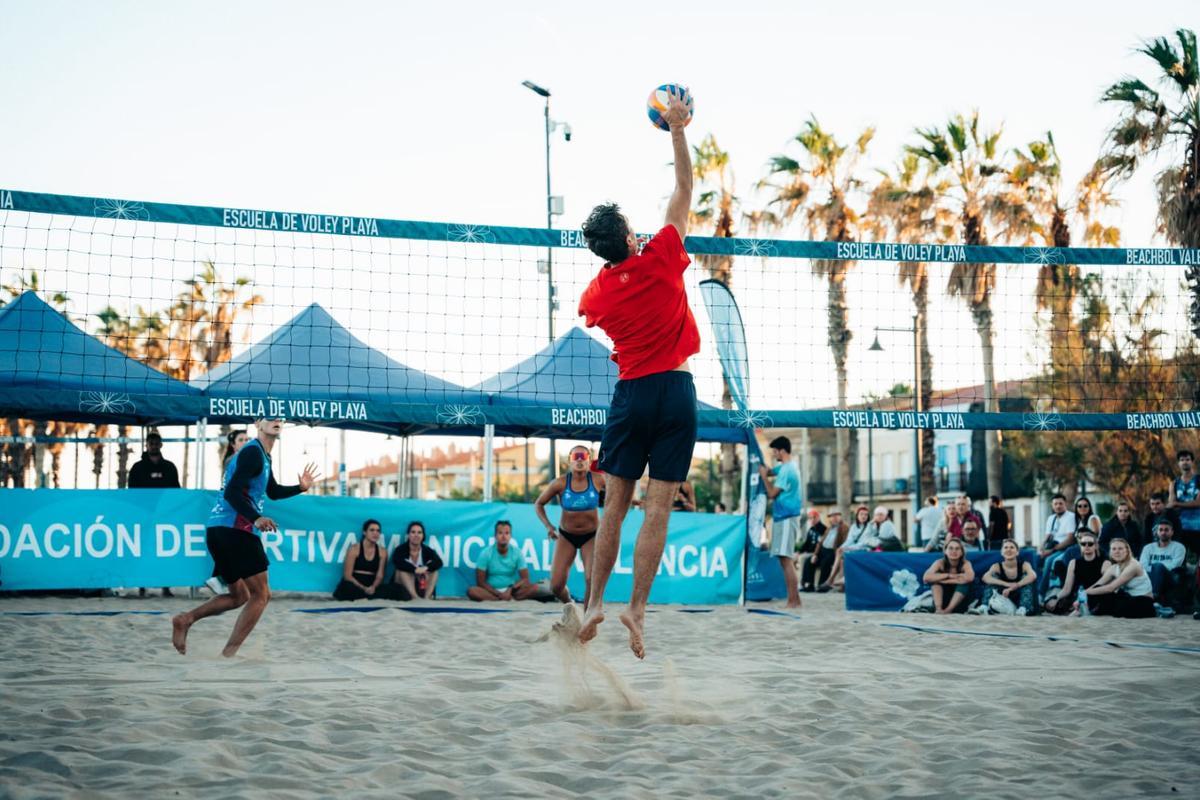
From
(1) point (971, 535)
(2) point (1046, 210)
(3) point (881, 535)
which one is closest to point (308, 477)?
(1) point (971, 535)

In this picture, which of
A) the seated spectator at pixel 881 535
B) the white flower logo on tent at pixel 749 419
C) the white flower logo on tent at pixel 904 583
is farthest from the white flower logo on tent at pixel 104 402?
the seated spectator at pixel 881 535

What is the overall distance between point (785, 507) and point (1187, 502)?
3654mm

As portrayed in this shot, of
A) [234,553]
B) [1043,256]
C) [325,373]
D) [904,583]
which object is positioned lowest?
[904,583]

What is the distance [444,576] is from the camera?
11062 mm

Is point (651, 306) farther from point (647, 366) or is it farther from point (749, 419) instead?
point (749, 419)

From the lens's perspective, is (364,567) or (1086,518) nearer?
(364,567)

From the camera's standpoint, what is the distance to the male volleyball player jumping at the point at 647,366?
Answer: 14.1ft

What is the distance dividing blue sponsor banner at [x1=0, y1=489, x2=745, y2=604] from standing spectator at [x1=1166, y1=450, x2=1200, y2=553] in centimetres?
398

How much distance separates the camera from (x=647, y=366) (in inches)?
172

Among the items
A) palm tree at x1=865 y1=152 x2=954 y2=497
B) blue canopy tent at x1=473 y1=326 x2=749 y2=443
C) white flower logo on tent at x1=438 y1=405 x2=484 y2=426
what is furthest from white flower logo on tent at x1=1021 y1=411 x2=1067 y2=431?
palm tree at x1=865 y1=152 x2=954 y2=497

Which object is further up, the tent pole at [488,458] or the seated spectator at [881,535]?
the tent pole at [488,458]

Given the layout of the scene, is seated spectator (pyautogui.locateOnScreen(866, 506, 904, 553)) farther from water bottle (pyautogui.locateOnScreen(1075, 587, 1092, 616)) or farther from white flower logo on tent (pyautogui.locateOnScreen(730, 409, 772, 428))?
white flower logo on tent (pyautogui.locateOnScreen(730, 409, 772, 428))

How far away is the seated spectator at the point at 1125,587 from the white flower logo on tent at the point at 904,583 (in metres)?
1.62

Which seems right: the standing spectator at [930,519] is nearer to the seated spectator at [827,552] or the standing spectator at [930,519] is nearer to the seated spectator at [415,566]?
the seated spectator at [827,552]
